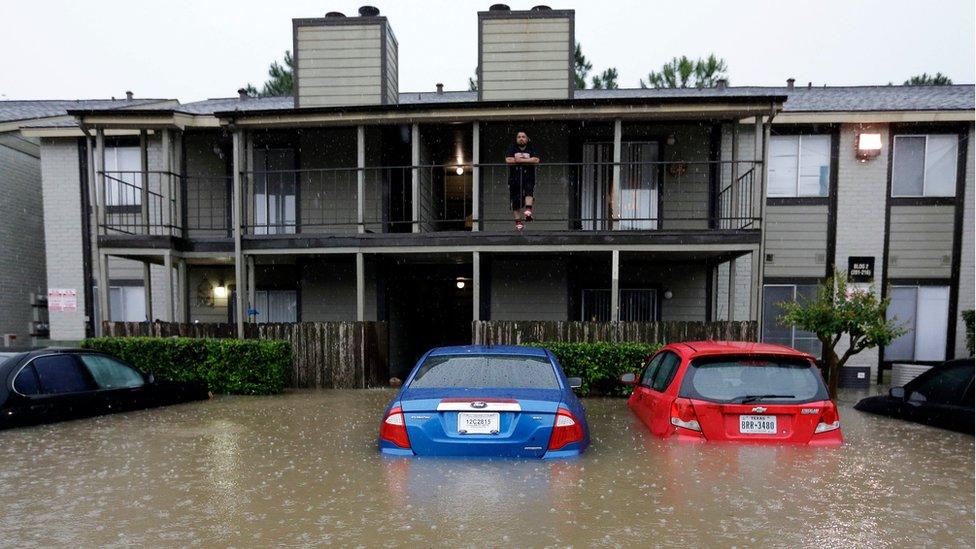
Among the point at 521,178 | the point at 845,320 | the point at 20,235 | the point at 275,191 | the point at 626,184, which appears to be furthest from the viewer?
the point at 20,235

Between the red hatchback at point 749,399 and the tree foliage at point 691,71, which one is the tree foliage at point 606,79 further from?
the red hatchback at point 749,399

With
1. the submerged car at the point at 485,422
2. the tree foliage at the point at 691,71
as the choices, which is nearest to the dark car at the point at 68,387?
the submerged car at the point at 485,422

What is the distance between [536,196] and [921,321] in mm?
9296

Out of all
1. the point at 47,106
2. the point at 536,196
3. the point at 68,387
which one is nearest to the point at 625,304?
the point at 536,196

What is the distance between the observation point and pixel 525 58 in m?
12.3

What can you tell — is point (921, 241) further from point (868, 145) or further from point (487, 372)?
point (487, 372)

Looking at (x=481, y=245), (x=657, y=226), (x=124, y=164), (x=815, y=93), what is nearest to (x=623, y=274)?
(x=657, y=226)

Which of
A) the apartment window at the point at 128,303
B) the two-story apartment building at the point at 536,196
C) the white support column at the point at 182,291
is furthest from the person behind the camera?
the apartment window at the point at 128,303

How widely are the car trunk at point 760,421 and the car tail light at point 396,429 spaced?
2.65m

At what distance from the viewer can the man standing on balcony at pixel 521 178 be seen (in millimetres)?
10242

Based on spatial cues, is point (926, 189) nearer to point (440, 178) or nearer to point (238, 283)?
point (440, 178)

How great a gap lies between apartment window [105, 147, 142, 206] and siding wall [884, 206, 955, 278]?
58.8ft

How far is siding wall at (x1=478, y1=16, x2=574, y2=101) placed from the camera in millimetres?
12234

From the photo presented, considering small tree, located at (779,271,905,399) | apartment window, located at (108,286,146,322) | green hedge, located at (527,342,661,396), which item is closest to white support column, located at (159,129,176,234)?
apartment window, located at (108,286,146,322)
